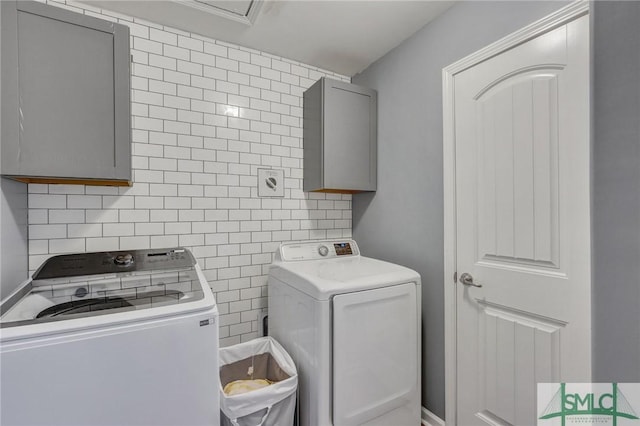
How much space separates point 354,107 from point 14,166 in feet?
6.43

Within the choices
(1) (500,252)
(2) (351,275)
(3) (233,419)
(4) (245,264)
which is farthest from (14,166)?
(1) (500,252)

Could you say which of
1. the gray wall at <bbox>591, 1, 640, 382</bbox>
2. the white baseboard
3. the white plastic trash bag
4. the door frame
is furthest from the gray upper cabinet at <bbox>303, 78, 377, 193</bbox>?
the gray wall at <bbox>591, 1, 640, 382</bbox>

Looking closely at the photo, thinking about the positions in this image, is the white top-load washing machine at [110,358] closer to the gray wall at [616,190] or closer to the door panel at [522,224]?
the gray wall at [616,190]

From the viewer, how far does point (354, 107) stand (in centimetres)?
225

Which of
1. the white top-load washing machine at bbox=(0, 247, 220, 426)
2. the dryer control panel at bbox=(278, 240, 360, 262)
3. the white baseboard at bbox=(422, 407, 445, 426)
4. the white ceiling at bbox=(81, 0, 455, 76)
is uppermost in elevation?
the white ceiling at bbox=(81, 0, 455, 76)

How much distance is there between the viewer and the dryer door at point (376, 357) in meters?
1.49

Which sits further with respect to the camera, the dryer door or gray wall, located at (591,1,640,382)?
the dryer door

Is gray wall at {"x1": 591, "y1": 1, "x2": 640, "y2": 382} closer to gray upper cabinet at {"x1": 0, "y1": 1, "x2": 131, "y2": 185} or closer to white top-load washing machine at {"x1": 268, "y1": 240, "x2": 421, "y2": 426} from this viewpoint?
white top-load washing machine at {"x1": 268, "y1": 240, "x2": 421, "y2": 426}

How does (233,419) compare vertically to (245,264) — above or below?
below

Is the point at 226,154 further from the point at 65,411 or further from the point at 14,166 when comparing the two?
the point at 65,411

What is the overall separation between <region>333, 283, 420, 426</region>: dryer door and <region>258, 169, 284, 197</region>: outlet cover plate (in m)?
→ 1.05

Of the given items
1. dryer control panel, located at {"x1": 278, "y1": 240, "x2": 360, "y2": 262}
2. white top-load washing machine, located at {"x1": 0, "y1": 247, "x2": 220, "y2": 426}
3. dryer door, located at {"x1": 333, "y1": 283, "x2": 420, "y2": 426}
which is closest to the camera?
white top-load washing machine, located at {"x1": 0, "y1": 247, "x2": 220, "y2": 426}

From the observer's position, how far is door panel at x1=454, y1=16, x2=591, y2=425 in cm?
123

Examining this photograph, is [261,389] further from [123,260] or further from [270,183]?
[270,183]
